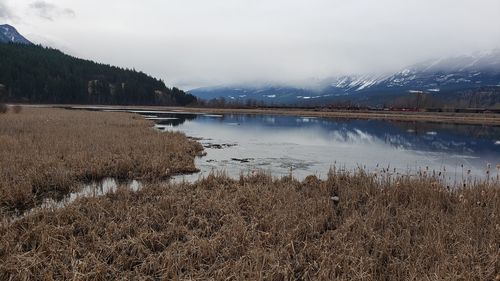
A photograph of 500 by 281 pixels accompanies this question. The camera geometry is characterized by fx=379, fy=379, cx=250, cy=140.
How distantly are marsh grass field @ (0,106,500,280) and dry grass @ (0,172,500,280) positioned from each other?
3 cm

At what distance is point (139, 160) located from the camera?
1884 centimetres

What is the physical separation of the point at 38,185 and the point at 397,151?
88.0ft

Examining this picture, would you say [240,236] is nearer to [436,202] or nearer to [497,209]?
[436,202]

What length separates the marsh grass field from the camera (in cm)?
721

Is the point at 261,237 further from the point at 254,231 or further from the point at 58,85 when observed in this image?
the point at 58,85

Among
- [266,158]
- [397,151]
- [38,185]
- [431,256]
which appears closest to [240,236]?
[431,256]

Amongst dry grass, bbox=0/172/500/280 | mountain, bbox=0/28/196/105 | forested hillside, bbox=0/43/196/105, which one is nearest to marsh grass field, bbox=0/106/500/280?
dry grass, bbox=0/172/500/280

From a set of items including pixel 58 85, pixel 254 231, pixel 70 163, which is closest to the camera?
pixel 254 231

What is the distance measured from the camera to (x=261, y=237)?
900 centimetres

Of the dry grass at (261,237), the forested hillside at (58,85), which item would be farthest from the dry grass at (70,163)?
the forested hillside at (58,85)

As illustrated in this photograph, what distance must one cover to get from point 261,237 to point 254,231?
26 cm

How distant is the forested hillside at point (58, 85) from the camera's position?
154875 millimetres

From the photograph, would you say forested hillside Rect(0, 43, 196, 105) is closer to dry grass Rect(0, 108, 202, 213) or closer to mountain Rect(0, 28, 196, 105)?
mountain Rect(0, 28, 196, 105)

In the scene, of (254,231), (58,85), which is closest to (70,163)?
(254,231)
